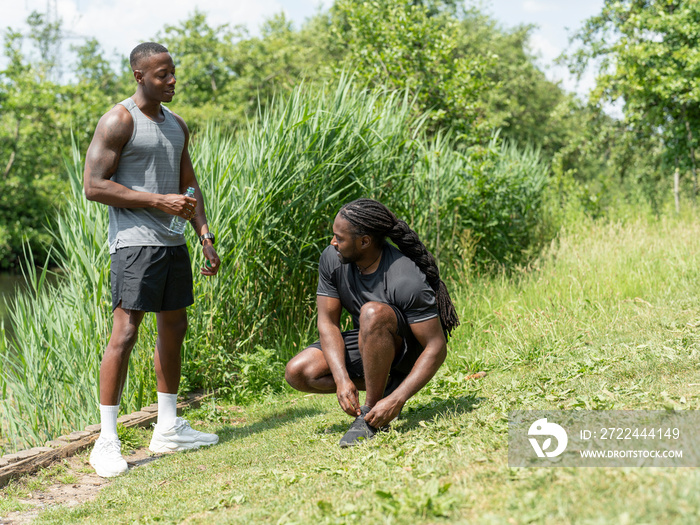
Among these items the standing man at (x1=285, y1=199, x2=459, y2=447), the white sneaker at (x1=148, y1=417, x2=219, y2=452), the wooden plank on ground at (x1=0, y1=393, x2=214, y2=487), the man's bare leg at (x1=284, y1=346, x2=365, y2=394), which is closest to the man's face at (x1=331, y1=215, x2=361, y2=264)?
the standing man at (x1=285, y1=199, x2=459, y2=447)

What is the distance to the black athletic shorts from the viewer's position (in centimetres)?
326

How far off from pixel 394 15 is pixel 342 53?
12725 millimetres

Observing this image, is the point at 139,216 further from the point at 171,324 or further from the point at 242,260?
the point at 242,260

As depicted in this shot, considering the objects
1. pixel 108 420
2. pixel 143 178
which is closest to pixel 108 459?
pixel 108 420

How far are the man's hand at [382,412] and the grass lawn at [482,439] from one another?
0.15 m

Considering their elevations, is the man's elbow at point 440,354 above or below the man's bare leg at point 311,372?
above

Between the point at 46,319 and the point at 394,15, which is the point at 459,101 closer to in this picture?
the point at 394,15

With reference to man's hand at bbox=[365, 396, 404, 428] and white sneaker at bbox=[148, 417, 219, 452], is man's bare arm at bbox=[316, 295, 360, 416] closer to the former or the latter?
man's hand at bbox=[365, 396, 404, 428]

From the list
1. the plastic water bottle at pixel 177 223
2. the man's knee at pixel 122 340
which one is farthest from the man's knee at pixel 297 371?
the plastic water bottle at pixel 177 223

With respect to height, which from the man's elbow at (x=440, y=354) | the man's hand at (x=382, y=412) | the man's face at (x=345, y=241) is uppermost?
the man's face at (x=345, y=241)

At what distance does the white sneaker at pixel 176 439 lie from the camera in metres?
3.74

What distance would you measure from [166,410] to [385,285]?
1.55 m

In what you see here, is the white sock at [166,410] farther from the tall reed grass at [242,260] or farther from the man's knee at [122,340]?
the tall reed grass at [242,260]

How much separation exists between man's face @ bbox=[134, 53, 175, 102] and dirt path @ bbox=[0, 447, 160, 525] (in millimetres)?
2085
